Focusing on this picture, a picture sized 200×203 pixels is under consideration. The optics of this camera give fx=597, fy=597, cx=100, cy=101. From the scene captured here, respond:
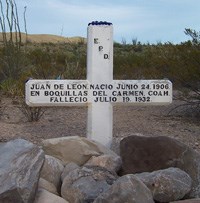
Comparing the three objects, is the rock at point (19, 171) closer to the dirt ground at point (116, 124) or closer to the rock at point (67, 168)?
the rock at point (67, 168)

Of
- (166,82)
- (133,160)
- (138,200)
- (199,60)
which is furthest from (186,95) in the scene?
(138,200)

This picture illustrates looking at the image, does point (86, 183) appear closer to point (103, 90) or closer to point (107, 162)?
point (107, 162)

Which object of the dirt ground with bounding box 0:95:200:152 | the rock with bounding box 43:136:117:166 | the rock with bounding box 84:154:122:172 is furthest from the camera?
the dirt ground with bounding box 0:95:200:152

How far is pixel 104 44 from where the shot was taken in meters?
7.79

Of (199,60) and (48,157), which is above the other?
(199,60)

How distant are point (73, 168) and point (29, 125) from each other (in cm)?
402

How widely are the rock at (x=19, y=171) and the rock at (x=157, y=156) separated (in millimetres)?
1130

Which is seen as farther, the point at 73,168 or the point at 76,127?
the point at 76,127

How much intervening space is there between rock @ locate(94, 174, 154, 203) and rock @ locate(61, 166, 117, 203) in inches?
15.5

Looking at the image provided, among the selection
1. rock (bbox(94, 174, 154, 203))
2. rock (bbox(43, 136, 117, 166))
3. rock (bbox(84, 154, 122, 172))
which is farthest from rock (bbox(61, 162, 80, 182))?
rock (bbox(94, 174, 154, 203))

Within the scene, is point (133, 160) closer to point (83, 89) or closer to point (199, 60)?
point (83, 89)

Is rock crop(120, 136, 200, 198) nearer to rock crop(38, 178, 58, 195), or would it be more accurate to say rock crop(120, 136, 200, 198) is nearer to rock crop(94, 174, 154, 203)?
rock crop(38, 178, 58, 195)

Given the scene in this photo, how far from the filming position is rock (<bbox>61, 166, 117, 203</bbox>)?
5555 mm

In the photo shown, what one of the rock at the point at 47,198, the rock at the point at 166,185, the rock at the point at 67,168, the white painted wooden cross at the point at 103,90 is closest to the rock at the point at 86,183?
the rock at the point at 47,198
